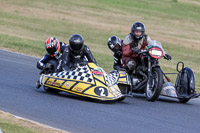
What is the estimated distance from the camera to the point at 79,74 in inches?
396

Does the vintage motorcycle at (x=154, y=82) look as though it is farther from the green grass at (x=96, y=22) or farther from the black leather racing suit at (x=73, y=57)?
the green grass at (x=96, y=22)

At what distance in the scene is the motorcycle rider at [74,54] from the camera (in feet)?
35.3

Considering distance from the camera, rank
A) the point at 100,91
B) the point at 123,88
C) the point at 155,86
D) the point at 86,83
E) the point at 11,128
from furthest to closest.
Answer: the point at 123,88, the point at 155,86, the point at 86,83, the point at 100,91, the point at 11,128

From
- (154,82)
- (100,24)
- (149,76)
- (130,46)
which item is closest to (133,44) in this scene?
(130,46)

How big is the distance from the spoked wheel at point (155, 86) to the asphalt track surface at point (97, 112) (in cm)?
16

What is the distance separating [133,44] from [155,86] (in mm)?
1716

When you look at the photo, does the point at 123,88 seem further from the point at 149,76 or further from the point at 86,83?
the point at 86,83

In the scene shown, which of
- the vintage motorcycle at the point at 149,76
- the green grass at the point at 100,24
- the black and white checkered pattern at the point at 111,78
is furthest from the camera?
the green grass at the point at 100,24

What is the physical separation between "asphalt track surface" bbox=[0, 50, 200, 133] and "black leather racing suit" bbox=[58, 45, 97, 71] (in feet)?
2.27

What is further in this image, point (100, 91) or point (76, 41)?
point (76, 41)

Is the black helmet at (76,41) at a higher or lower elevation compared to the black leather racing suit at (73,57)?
higher

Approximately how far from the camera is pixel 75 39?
10.7 m

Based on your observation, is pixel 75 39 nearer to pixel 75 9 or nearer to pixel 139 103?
pixel 139 103

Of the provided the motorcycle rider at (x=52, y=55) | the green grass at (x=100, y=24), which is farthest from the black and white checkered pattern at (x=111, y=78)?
the green grass at (x=100, y=24)
